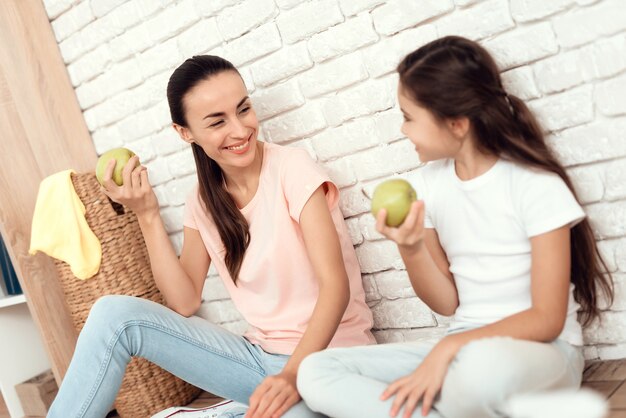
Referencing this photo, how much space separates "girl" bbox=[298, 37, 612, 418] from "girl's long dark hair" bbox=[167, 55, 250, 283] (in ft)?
1.53

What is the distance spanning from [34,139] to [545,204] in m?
1.63

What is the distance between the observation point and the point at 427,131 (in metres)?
1.35

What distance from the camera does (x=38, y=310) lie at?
87.2 inches

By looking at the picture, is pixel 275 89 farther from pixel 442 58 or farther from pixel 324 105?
pixel 442 58

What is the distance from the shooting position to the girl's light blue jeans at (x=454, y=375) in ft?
3.72

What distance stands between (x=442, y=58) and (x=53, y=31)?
1.51 meters

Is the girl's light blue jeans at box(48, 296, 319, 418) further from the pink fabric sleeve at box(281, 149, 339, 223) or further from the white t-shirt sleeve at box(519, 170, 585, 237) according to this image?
the white t-shirt sleeve at box(519, 170, 585, 237)

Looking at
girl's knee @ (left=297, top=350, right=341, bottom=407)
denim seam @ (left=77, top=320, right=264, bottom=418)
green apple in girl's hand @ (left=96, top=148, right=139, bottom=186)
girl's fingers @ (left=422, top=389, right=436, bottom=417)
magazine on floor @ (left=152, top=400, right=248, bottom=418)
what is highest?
green apple in girl's hand @ (left=96, top=148, right=139, bottom=186)

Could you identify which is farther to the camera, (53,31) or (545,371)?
(53,31)

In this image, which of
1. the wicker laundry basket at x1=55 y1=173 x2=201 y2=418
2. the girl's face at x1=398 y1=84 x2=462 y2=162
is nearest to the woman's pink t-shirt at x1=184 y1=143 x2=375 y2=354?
the girl's face at x1=398 y1=84 x2=462 y2=162

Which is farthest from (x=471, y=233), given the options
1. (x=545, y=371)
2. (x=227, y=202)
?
(x=227, y=202)

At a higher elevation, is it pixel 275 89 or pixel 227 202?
pixel 275 89

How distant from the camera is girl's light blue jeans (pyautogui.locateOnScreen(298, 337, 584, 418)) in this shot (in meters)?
1.13

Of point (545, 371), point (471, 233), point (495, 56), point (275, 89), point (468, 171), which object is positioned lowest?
point (545, 371)
